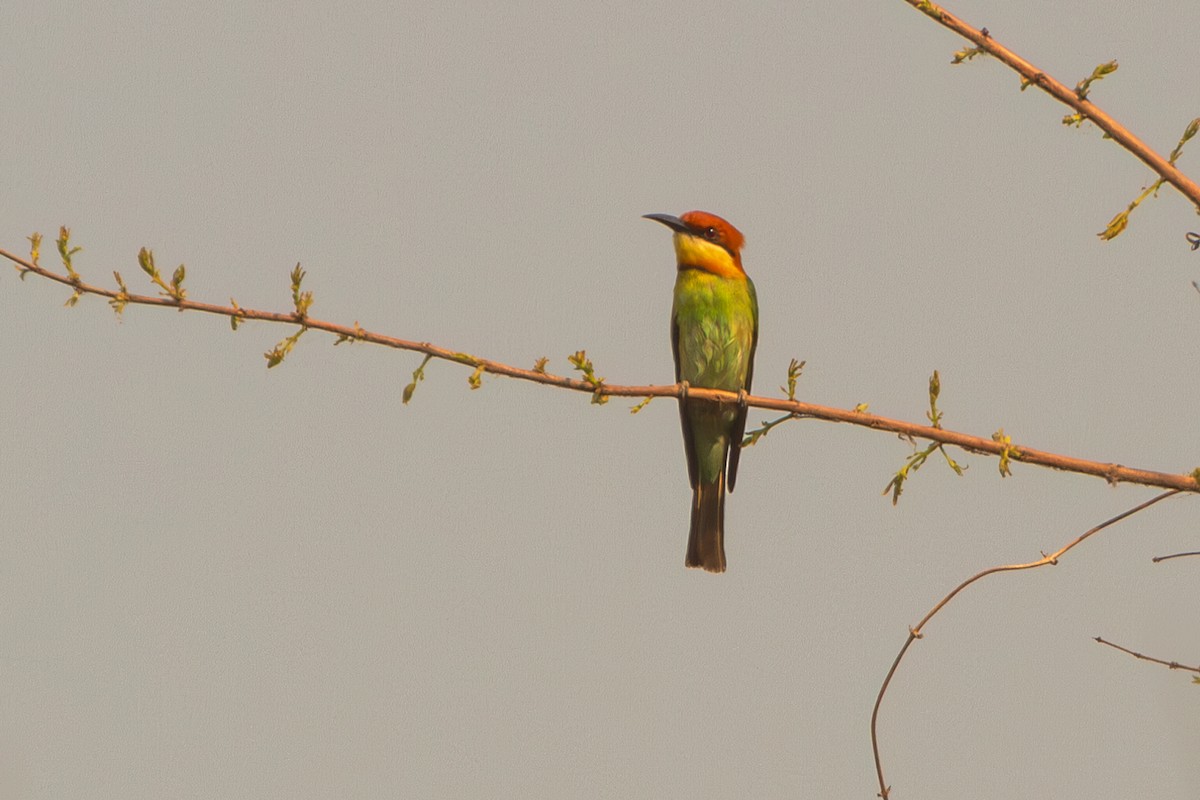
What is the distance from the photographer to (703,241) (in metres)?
6.32

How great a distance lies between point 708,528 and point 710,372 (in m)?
0.73

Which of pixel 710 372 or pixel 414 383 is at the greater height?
pixel 710 372

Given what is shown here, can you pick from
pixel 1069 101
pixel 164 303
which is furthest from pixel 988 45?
pixel 164 303

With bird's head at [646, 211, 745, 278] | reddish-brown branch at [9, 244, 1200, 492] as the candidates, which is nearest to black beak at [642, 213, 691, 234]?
bird's head at [646, 211, 745, 278]

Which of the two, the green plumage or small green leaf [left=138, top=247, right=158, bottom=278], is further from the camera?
the green plumage

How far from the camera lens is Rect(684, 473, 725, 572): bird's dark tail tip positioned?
20.8ft

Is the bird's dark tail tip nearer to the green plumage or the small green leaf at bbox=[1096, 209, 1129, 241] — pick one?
the green plumage

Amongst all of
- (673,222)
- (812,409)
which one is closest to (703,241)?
(673,222)

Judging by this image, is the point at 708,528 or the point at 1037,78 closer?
the point at 1037,78

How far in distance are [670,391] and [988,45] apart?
1.05 meters

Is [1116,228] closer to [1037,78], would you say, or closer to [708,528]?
[1037,78]

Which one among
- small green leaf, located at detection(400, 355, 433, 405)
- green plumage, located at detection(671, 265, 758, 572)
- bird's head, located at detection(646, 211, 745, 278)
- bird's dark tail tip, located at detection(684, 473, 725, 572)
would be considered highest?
bird's head, located at detection(646, 211, 745, 278)

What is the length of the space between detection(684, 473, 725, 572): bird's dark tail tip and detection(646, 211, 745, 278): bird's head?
3.27 ft

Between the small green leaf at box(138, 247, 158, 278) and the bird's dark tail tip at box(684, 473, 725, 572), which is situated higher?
the bird's dark tail tip at box(684, 473, 725, 572)
